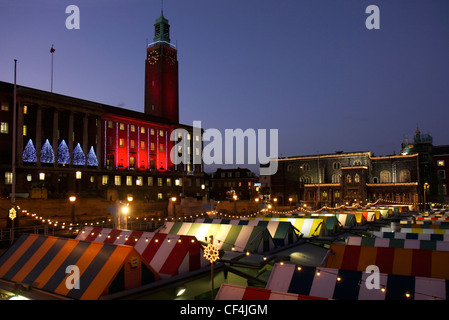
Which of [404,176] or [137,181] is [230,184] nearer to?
[137,181]

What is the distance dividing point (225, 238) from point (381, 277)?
9868 mm

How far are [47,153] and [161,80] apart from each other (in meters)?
35.8

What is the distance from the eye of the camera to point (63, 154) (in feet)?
188

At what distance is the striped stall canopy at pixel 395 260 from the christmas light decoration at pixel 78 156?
2174 inches

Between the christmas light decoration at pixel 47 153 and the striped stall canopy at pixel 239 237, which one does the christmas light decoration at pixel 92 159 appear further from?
the striped stall canopy at pixel 239 237

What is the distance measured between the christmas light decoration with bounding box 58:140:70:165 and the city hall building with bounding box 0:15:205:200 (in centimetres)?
15

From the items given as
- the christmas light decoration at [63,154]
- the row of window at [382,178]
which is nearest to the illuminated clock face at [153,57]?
the christmas light decoration at [63,154]

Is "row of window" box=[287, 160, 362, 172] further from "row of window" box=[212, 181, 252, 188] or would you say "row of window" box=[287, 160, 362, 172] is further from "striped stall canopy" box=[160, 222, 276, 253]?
"striped stall canopy" box=[160, 222, 276, 253]

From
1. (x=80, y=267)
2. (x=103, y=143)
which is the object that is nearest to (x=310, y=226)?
(x=80, y=267)

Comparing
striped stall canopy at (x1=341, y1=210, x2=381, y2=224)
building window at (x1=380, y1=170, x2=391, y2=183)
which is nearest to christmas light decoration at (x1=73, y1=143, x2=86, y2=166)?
striped stall canopy at (x1=341, y1=210, x2=381, y2=224)

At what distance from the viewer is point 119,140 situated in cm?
6869

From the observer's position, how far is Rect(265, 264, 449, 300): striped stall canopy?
24.6ft
